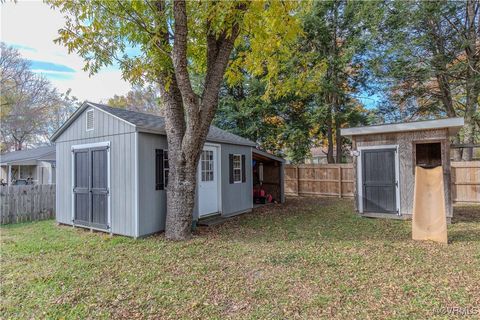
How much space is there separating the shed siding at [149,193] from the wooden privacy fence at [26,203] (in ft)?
15.0

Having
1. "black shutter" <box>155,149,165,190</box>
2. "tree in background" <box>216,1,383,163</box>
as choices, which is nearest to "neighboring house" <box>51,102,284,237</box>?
"black shutter" <box>155,149,165,190</box>

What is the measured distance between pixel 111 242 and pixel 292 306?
415 centimetres

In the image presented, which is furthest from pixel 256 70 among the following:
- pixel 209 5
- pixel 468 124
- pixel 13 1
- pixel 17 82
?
pixel 17 82

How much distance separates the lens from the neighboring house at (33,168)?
14414 millimetres

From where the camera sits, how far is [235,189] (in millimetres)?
8719

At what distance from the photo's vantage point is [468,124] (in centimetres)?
1179

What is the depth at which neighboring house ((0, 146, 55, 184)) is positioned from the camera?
14.4 metres

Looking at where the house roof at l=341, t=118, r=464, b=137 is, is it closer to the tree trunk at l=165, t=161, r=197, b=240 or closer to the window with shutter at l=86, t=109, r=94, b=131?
the tree trunk at l=165, t=161, r=197, b=240

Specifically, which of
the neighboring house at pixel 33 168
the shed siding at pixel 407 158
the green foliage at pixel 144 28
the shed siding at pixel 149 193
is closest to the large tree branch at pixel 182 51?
the green foliage at pixel 144 28

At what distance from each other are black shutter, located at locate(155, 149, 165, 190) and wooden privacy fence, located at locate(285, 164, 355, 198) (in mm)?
8649

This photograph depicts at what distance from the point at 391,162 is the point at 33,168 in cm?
1861

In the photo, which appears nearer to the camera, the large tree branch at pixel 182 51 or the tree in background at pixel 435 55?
the large tree branch at pixel 182 51

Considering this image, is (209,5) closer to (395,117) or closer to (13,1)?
(13,1)

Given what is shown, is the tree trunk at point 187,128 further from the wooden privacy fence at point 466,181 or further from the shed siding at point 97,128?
the wooden privacy fence at point 466,181
